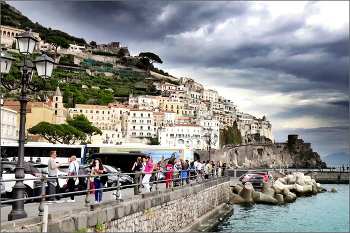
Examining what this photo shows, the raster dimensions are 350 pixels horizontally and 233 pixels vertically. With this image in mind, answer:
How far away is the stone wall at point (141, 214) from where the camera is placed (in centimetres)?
671

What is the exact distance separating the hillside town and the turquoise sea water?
4944 centimetres

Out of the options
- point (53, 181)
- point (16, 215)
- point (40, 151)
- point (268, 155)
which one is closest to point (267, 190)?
point (40, 151)

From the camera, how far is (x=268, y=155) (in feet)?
472

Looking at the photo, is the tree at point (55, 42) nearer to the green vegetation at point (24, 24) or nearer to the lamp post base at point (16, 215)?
the green vegetation at point (24, 24)

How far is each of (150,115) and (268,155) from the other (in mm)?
55993

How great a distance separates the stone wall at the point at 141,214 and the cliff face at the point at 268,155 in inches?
3029

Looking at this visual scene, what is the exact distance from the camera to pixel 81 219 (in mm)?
7195

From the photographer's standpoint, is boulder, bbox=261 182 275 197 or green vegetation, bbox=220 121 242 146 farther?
green vegetation, bbox=220 121 242 146

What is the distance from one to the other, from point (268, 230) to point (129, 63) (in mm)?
154139

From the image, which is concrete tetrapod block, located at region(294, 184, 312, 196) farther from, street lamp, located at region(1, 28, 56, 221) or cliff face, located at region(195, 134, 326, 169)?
cliff face, located at region(195, 134, 326, 169)

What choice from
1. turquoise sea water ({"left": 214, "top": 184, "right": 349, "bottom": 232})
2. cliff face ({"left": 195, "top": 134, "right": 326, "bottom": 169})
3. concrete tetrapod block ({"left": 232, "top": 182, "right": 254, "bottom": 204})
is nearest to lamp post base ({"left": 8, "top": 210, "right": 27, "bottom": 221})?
turquoise sea water ({"left": 214, "top": 184, "right": 349, "bottom": 232})

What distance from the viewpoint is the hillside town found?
82.8 meters

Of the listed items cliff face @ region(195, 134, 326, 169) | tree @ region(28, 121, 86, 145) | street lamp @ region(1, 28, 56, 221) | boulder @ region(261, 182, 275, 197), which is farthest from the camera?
cliff face @ region(195, 134, 326, 169)

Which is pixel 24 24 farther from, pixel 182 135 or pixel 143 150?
pixel 143 150
